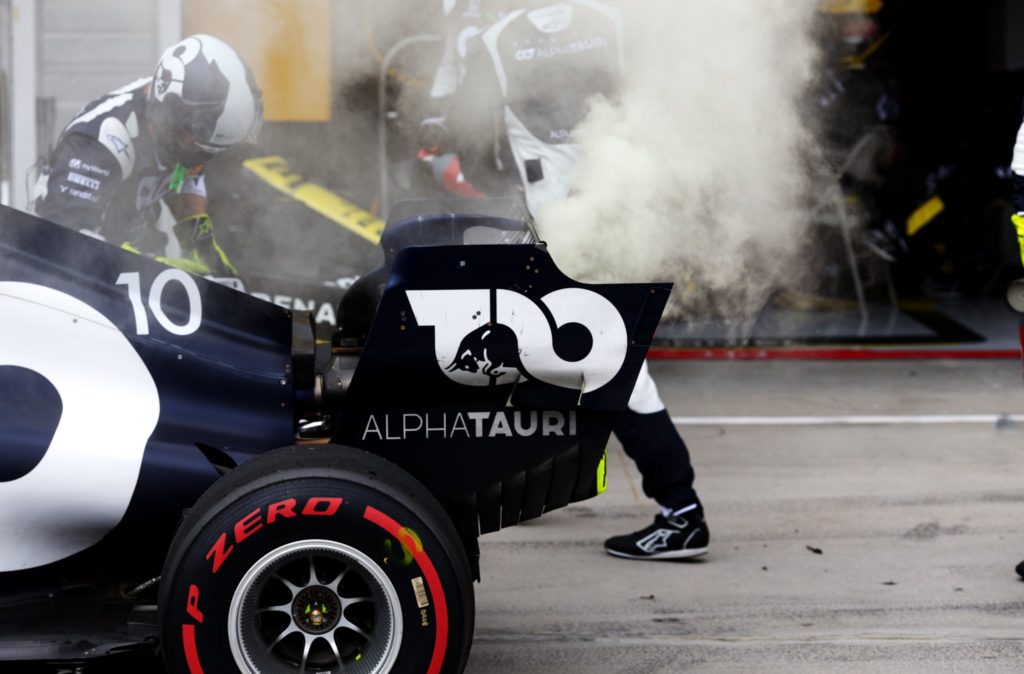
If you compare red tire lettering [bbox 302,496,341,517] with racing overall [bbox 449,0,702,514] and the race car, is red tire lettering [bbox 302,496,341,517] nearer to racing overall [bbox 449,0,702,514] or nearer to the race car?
the race car

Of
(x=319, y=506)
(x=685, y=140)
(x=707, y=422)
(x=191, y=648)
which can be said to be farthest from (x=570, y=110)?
(x=707, y=422)

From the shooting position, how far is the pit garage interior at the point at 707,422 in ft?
11.8

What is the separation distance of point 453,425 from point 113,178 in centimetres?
189

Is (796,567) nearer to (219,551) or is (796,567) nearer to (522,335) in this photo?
(522,335)

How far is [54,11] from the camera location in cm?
597

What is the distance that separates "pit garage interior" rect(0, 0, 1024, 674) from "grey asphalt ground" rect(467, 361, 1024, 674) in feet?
0.03

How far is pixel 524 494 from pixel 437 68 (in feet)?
7.53

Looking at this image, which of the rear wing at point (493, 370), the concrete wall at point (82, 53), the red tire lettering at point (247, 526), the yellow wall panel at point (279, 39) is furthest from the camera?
the concrete wall at point (82, 53)

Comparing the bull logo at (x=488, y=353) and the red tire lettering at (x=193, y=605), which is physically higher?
the bull logo at (x=488, y=353)

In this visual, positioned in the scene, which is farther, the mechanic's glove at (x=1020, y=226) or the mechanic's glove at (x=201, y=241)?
the mechanic's glove at (x=201, y=241)

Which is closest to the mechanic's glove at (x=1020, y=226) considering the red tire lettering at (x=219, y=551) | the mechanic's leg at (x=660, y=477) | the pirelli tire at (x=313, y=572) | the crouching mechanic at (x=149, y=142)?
the mechanic's leg at (x=660, y=477)

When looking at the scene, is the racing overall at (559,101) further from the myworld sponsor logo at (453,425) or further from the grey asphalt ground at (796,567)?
the myworld sponsor logo at (453,425)

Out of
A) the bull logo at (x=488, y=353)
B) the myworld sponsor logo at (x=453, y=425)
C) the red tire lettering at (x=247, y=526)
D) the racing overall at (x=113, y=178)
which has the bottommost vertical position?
the red tire lettering at (x=247, y=526)

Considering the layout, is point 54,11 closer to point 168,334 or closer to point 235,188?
point 235,188
